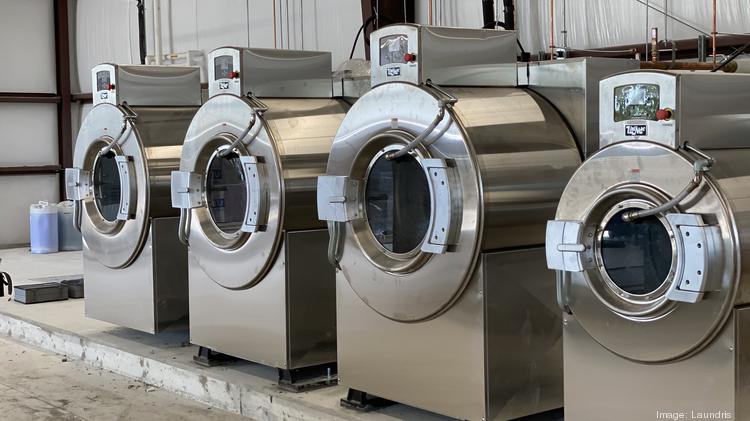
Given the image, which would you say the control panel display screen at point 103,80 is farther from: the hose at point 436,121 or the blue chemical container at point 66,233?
the blue chemical container at point 66,233

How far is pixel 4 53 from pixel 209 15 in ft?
10.8

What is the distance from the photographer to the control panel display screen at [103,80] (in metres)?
5.53

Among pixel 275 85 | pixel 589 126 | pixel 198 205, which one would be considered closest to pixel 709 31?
pixel 589 126

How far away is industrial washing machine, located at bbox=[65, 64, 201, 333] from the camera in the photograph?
17.4ft

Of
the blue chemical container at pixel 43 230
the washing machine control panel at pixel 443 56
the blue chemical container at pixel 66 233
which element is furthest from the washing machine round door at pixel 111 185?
the blue chemical container at pixel 66 233

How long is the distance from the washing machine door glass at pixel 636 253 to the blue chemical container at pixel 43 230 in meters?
8.65

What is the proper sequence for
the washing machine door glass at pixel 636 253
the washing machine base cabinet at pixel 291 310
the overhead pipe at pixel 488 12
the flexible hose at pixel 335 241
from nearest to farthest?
the washing machine door glass at pixel 636 253
the flexible hose at pixel 335 241
the washing machine base cabinet at pixel 291 310
the overhead pipe at pixel 488 12

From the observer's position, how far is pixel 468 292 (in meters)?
3.54

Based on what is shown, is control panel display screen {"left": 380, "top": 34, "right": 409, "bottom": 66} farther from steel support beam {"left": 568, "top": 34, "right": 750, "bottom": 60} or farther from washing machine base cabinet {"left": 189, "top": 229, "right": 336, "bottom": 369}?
steel support beam {"left": 568, "top": 34, "right": 750, "bottom": 60}

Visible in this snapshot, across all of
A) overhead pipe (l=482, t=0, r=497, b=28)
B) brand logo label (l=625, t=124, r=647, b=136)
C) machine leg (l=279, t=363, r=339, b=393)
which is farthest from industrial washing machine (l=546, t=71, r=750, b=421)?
overhead pipe (l=482, t=0, r=497, b=28)

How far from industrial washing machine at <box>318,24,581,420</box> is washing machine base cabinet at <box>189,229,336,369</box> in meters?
0.37

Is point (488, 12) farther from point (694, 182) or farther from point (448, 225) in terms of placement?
point (694, 182)

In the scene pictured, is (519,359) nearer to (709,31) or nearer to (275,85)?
(275,85)

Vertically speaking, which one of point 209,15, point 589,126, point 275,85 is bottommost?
point 589,126
